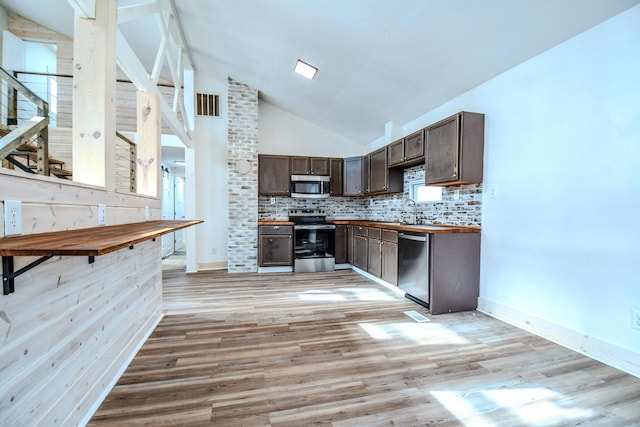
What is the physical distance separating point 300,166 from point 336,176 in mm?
777

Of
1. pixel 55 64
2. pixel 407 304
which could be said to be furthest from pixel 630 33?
pixel 55 64

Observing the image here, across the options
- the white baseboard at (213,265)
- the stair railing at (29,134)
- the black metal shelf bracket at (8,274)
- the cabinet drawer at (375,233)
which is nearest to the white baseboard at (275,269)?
the white baseboard at (213,265)

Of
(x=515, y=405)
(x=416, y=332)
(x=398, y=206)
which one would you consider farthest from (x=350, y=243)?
(x=515, y=405)

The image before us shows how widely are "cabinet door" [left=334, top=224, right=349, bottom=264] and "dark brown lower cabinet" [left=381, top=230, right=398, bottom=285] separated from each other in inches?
49.8

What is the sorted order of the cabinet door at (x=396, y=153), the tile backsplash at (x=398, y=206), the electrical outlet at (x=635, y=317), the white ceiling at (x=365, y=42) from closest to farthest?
the electrical outlet at (x=635, y=317), the white ceiling at (x=365, y=42), the tile backsplash at (x=398, y=206), the cabinet door at (x=396, y=153)

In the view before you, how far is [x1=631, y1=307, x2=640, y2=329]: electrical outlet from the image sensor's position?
1.79 m

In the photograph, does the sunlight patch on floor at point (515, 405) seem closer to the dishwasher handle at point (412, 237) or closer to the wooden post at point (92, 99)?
the dishwasher handle at point (412, 237)

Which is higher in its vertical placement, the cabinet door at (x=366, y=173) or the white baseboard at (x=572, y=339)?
the cabinet door at (x=366, y=173)

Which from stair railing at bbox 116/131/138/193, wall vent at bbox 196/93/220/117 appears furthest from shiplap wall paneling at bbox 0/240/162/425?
wall vent at bbox 196/93/220/117

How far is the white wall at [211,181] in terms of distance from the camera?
16.3ft

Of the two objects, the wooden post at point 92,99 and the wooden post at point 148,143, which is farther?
the wooden post at point 148,143

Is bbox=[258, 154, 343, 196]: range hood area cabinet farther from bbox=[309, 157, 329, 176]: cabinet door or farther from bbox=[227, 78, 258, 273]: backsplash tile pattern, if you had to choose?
bbox=[227, 78, 258, 273]: backsplash tile pattern

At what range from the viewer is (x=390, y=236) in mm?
3672

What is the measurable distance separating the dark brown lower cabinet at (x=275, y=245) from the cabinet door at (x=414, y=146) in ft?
7.80
